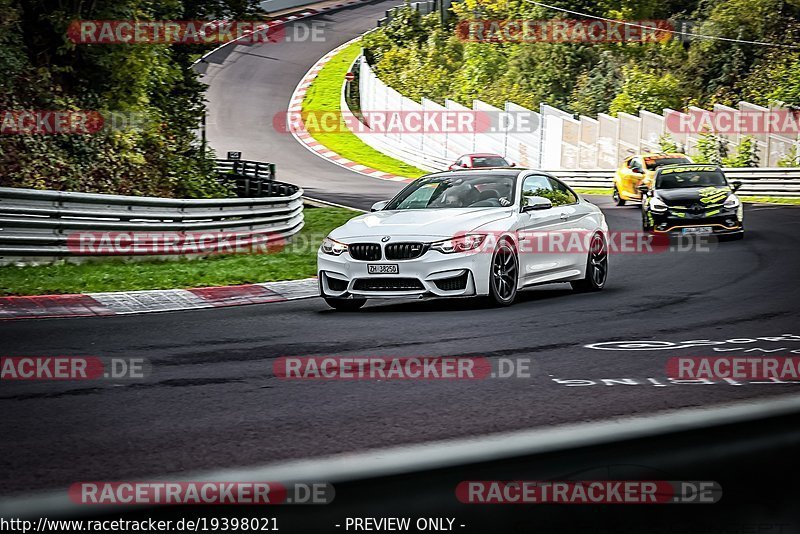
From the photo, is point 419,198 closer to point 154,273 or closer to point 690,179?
point 154,273

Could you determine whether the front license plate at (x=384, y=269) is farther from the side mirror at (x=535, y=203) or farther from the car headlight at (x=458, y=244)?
the side mirror at (x=535, y=203)

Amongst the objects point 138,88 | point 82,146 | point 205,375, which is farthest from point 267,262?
point 205,375

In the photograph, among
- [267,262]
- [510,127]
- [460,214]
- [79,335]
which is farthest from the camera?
[510,127]

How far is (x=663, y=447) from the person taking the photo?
1.88 metres

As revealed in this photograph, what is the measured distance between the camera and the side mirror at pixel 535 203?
528 inches

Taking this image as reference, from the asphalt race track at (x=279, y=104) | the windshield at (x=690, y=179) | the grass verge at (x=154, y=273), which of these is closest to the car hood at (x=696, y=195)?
the windshield at (x=690, y=179)

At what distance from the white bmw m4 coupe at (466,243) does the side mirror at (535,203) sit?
12 millimetres

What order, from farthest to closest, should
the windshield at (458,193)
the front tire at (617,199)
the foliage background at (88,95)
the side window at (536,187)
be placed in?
1. the front tire at (617,199)
2. the foliage background at (88,95)
3. the side window at (536,187)
4. the windshield at (458,193)

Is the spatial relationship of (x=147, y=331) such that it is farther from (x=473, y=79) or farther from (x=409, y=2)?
(x=409, y=2)

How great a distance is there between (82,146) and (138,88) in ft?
8.33

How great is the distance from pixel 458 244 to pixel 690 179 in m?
12.2

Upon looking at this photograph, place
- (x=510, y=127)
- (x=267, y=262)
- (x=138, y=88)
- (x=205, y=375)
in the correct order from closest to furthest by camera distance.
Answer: (x=205, y=375), (x=267, y=262), (x=138, y=88), (x=510, y=127)

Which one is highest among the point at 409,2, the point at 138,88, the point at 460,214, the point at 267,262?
the point at 409,2

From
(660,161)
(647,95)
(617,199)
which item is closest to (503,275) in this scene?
(660,161)
